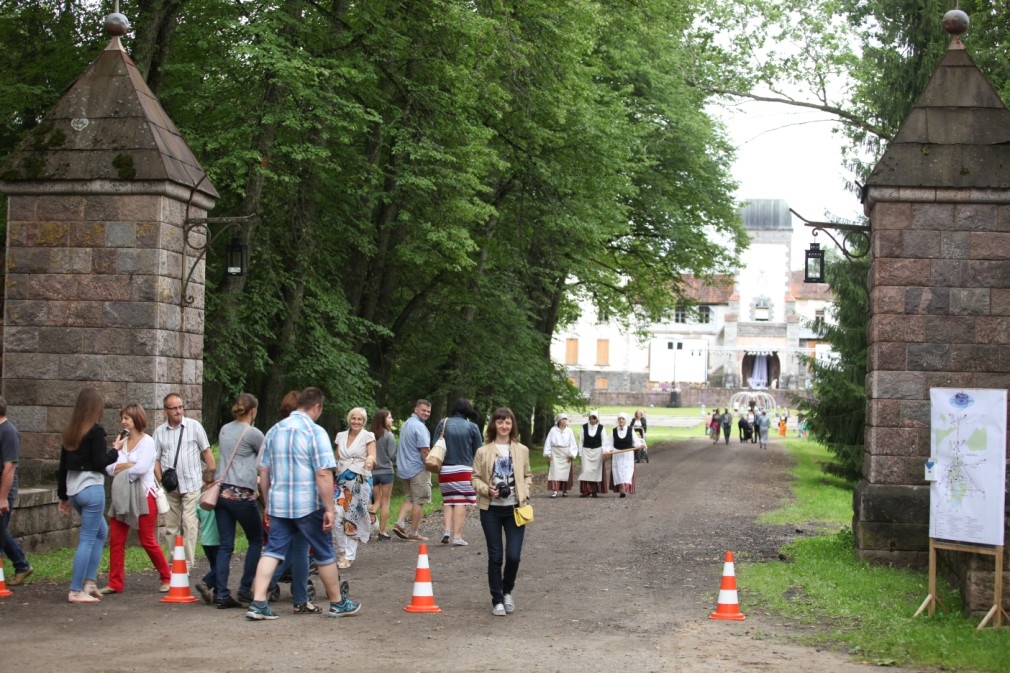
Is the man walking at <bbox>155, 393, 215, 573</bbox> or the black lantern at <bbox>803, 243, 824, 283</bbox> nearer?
the man walking at <bbox>155, 393, 215, 573</bbox>

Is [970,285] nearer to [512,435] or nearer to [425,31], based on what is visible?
[512,435]

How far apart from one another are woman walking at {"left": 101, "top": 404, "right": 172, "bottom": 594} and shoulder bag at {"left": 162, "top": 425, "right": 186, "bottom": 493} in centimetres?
13

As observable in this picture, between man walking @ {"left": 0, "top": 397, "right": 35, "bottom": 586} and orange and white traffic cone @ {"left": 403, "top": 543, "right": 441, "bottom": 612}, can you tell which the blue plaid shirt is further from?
man walking @ {"left": 0, "top": 397, "right": 35, "bottom": 586}

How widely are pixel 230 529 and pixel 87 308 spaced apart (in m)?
4.21

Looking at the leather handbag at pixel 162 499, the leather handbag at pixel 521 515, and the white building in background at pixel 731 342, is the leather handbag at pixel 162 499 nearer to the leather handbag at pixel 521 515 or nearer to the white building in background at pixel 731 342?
the leather handbag at pixel 521 515

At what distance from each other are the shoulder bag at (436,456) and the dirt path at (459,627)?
1.00 m

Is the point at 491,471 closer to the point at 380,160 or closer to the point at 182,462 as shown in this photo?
the point at 182,462

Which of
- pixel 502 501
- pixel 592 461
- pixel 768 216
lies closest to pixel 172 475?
pixel 502 501

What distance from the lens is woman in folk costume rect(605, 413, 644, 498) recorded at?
2350 centimetres

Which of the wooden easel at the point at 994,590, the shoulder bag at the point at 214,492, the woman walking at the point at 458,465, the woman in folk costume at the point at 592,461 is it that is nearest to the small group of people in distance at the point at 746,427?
the woman in folk costume at the point at 592,461

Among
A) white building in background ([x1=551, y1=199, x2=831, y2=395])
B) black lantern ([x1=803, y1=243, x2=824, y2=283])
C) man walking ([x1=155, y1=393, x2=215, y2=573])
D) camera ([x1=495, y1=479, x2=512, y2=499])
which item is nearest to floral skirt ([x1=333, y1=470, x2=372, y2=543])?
man walking ([x1=155, y1=393, x2=215, y2=573])

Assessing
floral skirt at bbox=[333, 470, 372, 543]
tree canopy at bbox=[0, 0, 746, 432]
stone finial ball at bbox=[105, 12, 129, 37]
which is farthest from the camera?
tree canopy at bbox=[0, 0, 746, 432]

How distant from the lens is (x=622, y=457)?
2370 centimetres

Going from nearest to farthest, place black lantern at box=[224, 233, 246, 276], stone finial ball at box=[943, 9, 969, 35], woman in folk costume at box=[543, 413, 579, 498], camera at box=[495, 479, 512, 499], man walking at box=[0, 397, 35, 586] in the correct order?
1. camera at box=[495, 479, 512, 499]
2. man walking at box=[0, 397, 35, 586]
3. stone finial ball at box=[943, 9, 969, 35]
4. black lantern at box=[224, 233, 246, 276]
5. woman in folk costume at box=[543, 413, 579, 498]
